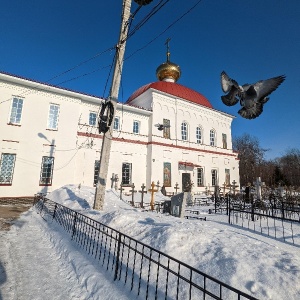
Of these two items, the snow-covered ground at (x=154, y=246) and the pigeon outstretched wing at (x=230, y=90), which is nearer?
the snow-covered ground at (x=154, y=246)

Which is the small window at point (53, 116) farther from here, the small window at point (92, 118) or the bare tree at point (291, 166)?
the bare tree at point (291, 166)

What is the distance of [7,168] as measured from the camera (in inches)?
575

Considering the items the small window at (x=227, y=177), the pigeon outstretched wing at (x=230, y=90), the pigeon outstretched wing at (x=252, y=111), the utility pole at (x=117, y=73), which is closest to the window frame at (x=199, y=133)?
the small window at (x=227, y=177)

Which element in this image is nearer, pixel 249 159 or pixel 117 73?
pixel 117 73

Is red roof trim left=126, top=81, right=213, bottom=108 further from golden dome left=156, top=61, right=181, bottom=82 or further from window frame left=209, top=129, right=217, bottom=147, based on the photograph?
window frame left=209, top=129, right=217, bottom=147

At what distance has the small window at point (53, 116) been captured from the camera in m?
16.7

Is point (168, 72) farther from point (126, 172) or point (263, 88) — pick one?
point (263, 88)

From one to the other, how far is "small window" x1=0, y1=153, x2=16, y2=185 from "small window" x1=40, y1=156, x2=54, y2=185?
1.94 m

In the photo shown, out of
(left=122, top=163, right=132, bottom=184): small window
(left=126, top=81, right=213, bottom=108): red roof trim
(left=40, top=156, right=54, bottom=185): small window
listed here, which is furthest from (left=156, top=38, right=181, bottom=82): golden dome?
(left=40, top=156, right=54, bottom=185): small window

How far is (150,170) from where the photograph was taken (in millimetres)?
20906

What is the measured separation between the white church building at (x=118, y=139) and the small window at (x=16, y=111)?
0.06 meters

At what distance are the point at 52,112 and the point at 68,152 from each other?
137 inches

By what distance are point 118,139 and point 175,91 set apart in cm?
1009

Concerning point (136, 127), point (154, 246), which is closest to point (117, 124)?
point (136, 127)
